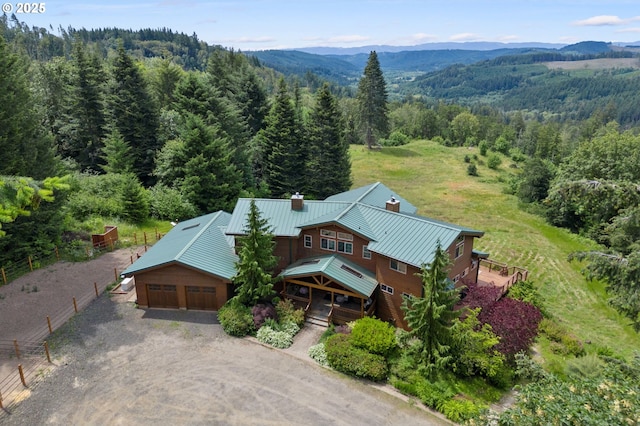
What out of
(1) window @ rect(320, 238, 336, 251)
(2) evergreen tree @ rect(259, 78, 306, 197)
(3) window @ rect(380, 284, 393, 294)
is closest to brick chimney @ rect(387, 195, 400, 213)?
(1) window @ rect(320, 238, 336, 251)

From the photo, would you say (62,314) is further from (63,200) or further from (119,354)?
(63,200)

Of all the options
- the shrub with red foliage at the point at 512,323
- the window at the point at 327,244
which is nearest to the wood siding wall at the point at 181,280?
the window at the point at 327,244

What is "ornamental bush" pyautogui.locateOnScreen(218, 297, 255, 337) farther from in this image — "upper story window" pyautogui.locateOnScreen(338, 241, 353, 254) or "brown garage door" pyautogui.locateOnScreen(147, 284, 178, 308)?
"upper story window" pyautogui.locateOnScreen(338, 241, 353, 254)

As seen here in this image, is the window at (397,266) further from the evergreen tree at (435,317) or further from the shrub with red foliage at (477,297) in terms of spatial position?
the shrub with red foliage at (477,297)

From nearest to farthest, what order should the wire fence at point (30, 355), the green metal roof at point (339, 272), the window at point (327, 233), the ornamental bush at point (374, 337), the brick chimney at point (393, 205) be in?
the wire fence at point (30, 355) → the ornamental bush at point (374, 337) → the green metal roof at point (339, 272) → the window at point (327, 233) → the brick chimney at point (393, 205)

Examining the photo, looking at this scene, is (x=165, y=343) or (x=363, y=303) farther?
(x=363, y=303)

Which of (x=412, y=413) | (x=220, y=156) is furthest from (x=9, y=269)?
(x=412, y=413)

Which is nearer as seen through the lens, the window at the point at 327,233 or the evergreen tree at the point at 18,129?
the window at the point at 327,233
